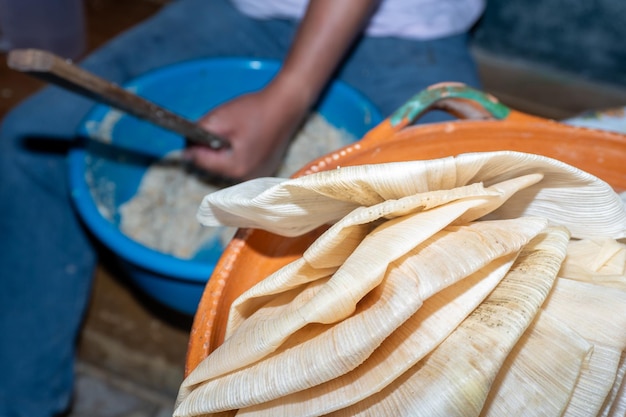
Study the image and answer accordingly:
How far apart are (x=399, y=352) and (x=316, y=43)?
51cm

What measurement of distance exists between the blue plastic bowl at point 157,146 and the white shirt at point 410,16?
0.09m

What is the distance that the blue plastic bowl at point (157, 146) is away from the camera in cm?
60

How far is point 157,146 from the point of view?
86 cm

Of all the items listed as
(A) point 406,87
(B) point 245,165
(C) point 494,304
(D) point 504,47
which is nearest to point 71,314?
(B) point 245,165

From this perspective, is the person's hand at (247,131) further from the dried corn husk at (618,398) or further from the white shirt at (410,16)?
the dried corn husk at (618,398)

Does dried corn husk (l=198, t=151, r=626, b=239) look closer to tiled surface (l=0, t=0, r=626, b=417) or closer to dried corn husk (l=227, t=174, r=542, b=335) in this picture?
dried corn husk (l=227, t=174, r=542, b=335)

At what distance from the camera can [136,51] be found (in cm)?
80

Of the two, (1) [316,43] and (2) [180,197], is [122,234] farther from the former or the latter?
(1) [316,43]

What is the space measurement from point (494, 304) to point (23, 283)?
2.15ft

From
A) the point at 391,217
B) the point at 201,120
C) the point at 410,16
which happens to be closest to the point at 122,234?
the point at 201,120

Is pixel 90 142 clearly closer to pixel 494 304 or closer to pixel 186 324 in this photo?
pixel 186 324

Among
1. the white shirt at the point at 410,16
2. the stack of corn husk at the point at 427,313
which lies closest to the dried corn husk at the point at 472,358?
the stack of corn husk at the point at 427,313

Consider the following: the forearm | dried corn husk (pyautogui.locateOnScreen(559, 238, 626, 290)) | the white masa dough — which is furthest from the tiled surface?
dried corn husk (pyautogui.locateOnScreen(559, 238, 626, 290))

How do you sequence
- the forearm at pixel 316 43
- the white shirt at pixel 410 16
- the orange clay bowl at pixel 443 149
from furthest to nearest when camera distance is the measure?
1. the white shirt at pixel 410 16
2. the forearm at pixel 316 43
3. the orange clay bowl at pixel 443 149
